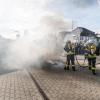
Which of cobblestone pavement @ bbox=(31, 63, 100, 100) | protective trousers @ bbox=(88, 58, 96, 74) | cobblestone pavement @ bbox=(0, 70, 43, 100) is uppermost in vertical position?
protective trousers @ bbox=(88, 58, 96, 74)

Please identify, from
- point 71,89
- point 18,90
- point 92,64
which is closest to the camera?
point 18,90

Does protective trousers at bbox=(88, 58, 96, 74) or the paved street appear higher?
protective trousers at bbox=(88, 58, 96, 74)

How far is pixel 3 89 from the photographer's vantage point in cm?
995

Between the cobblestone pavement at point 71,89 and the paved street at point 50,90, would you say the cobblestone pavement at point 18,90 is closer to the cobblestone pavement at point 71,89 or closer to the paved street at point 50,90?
the paved street at point 50,90

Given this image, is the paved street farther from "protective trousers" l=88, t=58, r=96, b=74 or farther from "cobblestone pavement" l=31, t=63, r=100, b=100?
"protective trousers" l=88, t=58, r=96, b=74

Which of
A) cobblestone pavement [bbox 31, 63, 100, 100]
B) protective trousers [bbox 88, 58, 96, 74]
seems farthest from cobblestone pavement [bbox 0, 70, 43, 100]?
protective trousers [bbox 88, 58, 96, 74]

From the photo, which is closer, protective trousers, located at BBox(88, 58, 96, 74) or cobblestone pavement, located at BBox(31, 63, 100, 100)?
cobblestone pavement, located at BBox(31, 63, 100, 100)

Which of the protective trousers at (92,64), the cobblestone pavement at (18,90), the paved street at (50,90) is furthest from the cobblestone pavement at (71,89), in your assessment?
the protective trousers at (92,64)

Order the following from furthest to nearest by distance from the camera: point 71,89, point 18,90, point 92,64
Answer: point 92,64 < point 71,89 < point 18,90

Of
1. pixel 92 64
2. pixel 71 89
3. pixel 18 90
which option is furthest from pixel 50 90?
pixel 92 64

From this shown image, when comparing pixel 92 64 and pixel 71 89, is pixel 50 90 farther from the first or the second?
pixel 92 64

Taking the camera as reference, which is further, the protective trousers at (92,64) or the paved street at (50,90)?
the protective trousers at (92,64)

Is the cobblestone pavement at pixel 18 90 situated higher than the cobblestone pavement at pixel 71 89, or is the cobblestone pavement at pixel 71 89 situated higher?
the cobblestone pavement at pixel 18 90

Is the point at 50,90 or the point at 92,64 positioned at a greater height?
the point at 92,64
